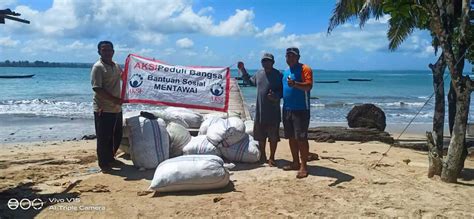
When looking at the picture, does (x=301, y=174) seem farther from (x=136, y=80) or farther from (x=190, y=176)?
(x=136, y=80)

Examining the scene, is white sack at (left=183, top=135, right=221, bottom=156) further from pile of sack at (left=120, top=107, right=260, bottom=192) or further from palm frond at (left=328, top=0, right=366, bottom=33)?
palm frond at (left=328, top=0, right=366, bottom=33)

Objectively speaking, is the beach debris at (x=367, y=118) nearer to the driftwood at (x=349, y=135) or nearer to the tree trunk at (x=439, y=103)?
the driftwood at (x=349, y=135)

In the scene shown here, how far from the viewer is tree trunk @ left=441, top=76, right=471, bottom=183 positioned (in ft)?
17.1

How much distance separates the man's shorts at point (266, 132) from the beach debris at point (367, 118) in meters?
5.72

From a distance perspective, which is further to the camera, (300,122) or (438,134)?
(438,134)

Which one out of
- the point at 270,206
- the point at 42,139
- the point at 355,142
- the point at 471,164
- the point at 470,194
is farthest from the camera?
the point at 42,139

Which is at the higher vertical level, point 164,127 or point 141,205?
point 164,127

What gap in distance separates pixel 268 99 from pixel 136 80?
6.24 ft

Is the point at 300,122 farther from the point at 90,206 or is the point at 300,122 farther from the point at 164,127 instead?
the point at 90,206

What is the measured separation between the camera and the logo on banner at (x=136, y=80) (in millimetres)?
6314

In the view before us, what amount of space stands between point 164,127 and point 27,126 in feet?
31.8

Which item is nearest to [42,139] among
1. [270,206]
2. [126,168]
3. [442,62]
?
[126,168]

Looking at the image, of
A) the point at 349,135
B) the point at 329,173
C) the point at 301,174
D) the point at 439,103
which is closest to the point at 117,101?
the point at 301,174

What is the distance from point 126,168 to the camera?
6195mm
